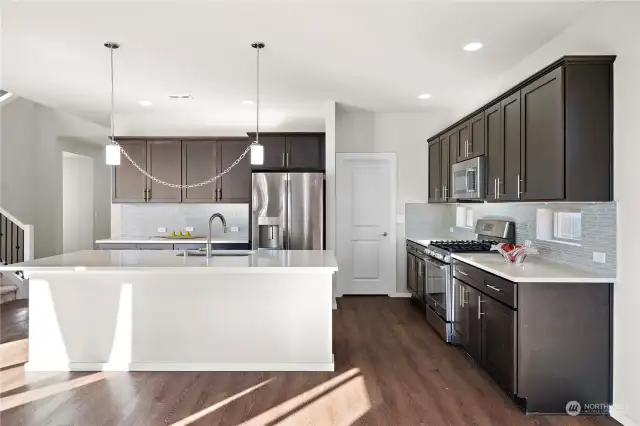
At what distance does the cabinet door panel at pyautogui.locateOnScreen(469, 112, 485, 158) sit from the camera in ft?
14.4

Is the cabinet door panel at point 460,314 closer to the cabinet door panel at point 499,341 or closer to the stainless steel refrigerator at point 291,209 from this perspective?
the cabinet door panel at point 499,341

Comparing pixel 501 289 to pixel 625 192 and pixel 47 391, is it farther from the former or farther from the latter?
pixel 47 391

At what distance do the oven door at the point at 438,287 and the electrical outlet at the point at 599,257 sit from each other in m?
1.48

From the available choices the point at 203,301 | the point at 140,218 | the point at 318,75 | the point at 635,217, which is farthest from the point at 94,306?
the point at 635,217

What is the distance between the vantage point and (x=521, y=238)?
4398 mm

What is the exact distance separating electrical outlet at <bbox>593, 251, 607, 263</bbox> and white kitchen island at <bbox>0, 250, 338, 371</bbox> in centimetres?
187

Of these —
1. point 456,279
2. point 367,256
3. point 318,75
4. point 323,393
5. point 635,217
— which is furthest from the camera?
point 367,256

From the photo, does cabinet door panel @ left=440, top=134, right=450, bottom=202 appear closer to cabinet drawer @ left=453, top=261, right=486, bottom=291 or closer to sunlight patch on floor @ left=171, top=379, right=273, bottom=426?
cabinet drawer @ left=453, top=261, right=486, bottom=291

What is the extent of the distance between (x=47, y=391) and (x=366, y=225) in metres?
4.44

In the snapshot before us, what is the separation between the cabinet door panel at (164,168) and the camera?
6.59 meters

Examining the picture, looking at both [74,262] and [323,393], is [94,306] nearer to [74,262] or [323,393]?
[74,262]

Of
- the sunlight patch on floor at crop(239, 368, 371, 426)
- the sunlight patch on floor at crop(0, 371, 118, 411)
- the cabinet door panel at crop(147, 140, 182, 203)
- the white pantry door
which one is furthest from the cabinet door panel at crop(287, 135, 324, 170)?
the sunlight patch on floor at crop(0, 371, 118, 411)

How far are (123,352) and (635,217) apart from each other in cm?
371

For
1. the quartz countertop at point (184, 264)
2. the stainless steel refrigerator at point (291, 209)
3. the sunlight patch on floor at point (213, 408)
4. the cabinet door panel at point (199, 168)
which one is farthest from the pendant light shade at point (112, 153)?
the cabinet door panel at point (199, 168)
